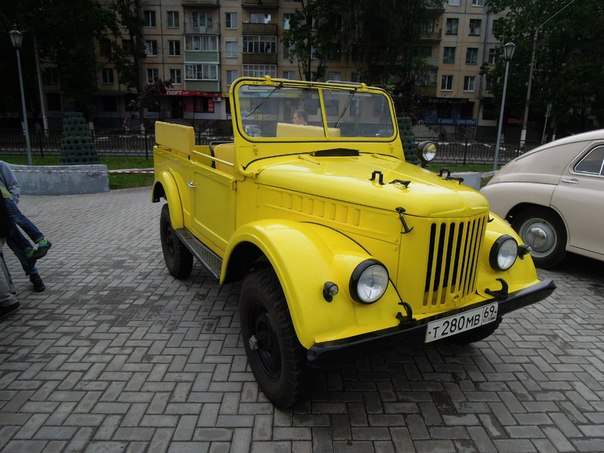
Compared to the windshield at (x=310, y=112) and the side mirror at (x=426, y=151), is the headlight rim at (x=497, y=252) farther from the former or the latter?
the windshield at (x=310, y=112)

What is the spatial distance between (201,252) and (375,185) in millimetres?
2156

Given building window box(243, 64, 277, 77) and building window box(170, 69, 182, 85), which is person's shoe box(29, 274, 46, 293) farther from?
building window box(170, 69, 182, 85)

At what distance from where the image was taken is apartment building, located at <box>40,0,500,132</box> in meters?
37.2

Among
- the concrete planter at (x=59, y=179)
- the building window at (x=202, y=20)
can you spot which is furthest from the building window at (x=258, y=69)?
the concrete planter at (x=59, y=179)

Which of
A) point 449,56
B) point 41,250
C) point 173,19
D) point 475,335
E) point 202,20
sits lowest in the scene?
point 475,335

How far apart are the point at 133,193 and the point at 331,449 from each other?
9.63 meters

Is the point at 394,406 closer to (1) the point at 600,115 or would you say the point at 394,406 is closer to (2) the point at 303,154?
(2) the point at 303,154

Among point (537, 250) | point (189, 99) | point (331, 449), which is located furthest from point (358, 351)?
point (189, 99)

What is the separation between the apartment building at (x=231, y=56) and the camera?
37219 mm

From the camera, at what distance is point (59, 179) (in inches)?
411

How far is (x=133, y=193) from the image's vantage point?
10852 mm

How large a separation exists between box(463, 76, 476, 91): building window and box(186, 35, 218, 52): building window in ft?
Answer: 74.2

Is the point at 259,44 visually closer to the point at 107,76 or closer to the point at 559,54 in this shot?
the point at 107,76

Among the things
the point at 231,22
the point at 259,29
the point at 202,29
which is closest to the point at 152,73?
the point at 202,29
